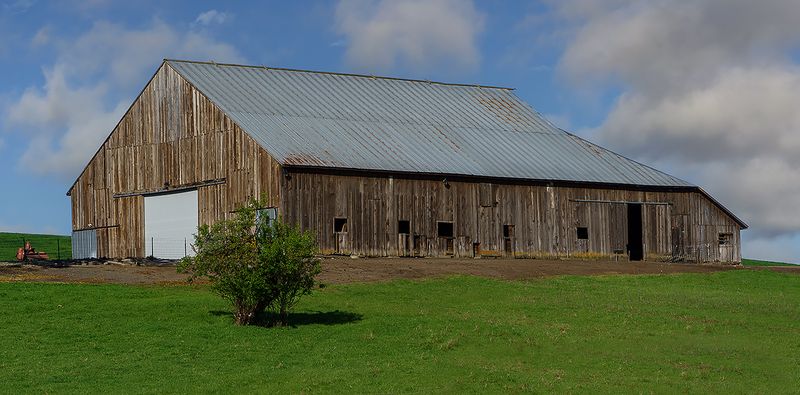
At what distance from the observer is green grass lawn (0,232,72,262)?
85875mm

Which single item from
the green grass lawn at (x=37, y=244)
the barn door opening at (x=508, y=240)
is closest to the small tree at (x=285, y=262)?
the barn door opening at (x=508, y=240)

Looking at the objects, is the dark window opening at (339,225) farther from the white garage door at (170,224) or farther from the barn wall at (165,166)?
the white garage door at (170,224)

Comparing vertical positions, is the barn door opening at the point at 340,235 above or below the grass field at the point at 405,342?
above

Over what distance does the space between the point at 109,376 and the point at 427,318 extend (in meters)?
11.4

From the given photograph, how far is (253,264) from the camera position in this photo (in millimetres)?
33344

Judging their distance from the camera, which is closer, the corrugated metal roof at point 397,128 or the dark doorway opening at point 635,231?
the corrugated metal roof at point 397,128

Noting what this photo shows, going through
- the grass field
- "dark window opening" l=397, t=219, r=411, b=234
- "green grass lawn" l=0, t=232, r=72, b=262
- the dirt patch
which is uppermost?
"dark window opening" l=397, t=219, r=411, b=234

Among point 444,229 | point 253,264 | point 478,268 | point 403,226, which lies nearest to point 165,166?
point 403,226

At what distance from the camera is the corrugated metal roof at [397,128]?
58.3 meters

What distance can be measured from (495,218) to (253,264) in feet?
96.8

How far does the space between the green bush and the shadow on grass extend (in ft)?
0.70

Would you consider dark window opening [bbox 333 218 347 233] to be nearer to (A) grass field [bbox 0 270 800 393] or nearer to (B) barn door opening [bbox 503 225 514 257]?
(B) barn door opening [bbox 503 225 514 257]

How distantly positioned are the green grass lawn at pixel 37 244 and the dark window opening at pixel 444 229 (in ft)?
111

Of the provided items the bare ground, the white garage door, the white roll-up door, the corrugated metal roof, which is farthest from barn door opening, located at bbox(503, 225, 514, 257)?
the white roll-up door
